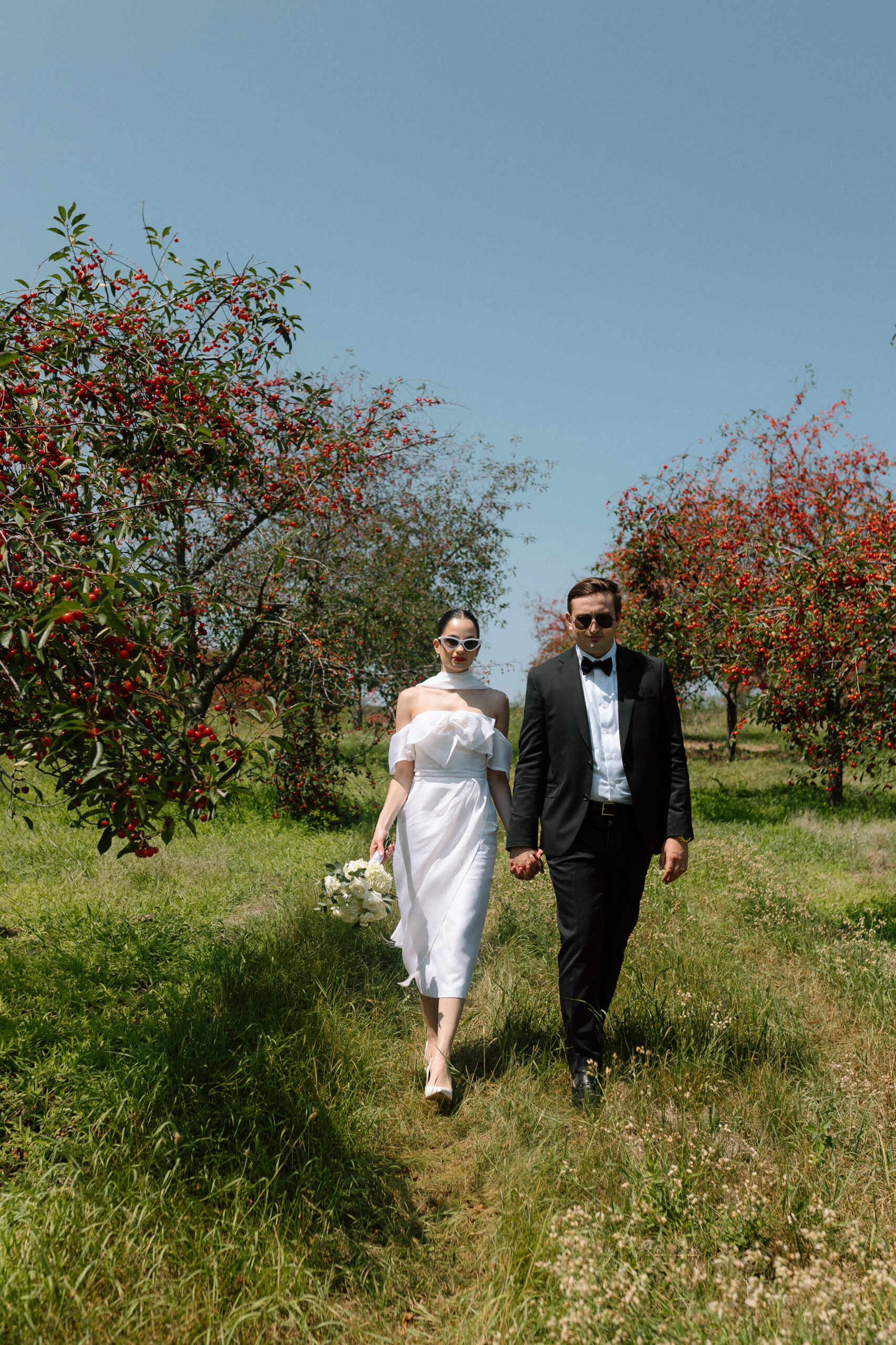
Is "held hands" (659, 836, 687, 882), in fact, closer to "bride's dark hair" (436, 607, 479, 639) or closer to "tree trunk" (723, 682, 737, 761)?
"bride's dark hair" (436, 607, 479, 639)

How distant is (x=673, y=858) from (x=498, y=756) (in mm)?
1012

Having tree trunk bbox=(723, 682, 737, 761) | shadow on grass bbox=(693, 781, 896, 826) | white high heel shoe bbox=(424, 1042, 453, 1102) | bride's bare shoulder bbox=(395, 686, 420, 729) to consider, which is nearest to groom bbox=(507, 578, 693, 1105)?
white high heel shoe bbox=(424, 1042, 453, 1102)

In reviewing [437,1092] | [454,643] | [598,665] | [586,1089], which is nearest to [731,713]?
[454,643]

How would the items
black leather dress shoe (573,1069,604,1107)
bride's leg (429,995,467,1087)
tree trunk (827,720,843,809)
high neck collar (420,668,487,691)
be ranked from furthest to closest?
tree trunk (827,720,843,809), high neck collar (420,668,487,691), bride's leg (429,995,467,1087), black leather dress shoe (573,1069,604,1107)

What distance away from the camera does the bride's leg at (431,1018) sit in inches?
159

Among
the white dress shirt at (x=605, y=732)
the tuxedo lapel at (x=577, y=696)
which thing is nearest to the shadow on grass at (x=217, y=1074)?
the white dress shirt at (x=605, y=732)

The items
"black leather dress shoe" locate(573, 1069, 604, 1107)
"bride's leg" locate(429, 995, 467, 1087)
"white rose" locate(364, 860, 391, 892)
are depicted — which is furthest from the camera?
"white rose" locate(364, 860, 391, 892)

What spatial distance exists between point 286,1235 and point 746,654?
18.4 ft

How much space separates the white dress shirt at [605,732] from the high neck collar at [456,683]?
66cm

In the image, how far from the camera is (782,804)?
13.0 metres

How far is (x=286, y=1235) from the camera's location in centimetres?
279

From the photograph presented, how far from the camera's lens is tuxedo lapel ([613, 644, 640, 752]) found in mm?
3869

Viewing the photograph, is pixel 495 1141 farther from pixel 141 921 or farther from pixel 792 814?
pixel 792 814

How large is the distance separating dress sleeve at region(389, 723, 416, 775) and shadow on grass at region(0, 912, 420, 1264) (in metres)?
1.24
